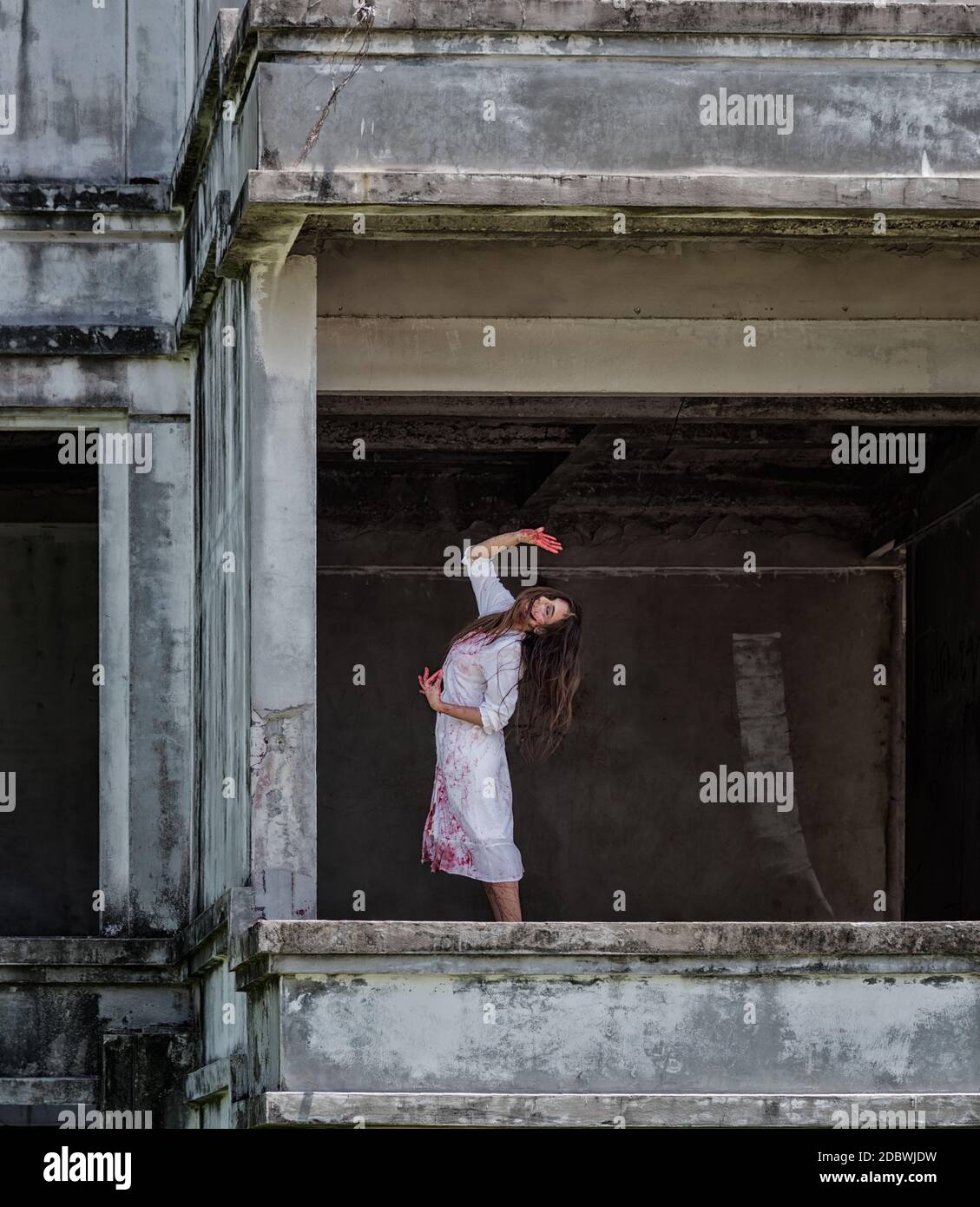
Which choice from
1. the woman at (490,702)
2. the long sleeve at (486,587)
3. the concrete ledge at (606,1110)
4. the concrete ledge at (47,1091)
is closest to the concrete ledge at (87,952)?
the concrete ledge at (47,1091)

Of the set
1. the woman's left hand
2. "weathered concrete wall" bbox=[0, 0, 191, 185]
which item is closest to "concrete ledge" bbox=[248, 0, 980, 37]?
"weathered concrete wall" bbox=[0, 0, 191, 185]

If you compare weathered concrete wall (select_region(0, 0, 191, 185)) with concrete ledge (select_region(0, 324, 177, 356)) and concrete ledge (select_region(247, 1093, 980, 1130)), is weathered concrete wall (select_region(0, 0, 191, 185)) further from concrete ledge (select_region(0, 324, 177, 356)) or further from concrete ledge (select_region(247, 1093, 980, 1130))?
concrete ledge (select_region(247, 1093, 980, 1130))

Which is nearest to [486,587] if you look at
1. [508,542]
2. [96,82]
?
[508,542]

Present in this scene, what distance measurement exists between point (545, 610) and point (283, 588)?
55.9 inches

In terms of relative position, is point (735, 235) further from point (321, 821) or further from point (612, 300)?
point (321, 821)

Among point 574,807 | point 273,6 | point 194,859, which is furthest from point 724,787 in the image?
point 273,6

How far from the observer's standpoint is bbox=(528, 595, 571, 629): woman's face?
1095 cm

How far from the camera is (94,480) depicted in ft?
52.5

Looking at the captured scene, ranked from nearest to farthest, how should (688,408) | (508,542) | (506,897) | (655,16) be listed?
(655,16) < (506,897) < (508,542) < (688,408)

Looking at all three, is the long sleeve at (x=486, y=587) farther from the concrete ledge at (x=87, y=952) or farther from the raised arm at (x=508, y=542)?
the concrete ledge at (x=87, y=952)

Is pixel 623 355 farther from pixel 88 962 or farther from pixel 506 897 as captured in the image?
pixel 88 962

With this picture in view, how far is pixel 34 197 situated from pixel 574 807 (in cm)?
752

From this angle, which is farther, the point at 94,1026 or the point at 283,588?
the point at 94,1026

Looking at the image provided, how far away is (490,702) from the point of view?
10.8 m
